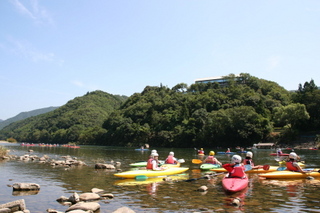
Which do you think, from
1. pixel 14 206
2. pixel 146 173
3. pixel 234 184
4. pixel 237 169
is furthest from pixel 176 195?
pixel 14 206

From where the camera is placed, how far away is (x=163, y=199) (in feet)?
35.7

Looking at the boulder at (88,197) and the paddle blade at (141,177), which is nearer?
the boulder at (88,197)

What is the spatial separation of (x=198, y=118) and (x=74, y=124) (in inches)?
3050

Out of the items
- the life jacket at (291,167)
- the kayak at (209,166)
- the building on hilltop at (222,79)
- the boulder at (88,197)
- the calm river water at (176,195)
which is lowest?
the calm river water at (176,195)

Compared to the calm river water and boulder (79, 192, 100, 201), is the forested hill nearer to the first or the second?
the calm river water

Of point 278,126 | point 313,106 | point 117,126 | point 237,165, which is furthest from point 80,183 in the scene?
point 117,126

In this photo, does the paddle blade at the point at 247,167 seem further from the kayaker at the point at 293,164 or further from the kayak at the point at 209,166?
the kayak at the point at 209,166

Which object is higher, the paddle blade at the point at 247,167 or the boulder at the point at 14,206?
the paddle blade at the point at 247,167

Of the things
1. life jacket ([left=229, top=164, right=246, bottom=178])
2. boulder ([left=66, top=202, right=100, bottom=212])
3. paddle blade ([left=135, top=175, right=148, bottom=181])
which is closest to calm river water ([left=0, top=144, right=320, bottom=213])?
boulder ([left=66, top=202, right=100, bottom=212])

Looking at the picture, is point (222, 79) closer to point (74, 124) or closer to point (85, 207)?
point (74, 124)

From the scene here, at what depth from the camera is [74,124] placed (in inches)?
5433

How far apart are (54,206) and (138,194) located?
12.2ft

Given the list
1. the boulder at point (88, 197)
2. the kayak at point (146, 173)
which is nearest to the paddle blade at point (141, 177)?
the kayak at point (146, 173)

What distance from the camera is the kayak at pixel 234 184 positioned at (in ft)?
39.7
